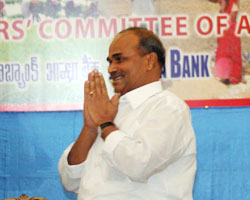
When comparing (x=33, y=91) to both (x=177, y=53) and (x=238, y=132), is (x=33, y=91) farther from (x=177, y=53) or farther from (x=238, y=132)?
(x=238, y=132)

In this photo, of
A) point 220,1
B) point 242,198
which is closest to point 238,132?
point 242,198

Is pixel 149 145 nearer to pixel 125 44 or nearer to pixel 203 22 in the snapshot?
pixel 125 44

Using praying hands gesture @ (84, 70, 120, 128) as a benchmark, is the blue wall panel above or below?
below

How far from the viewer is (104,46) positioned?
9.00 feet

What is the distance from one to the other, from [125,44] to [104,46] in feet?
3.66

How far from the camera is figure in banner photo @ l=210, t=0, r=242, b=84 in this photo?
2676 mm

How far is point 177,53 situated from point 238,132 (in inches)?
25.3

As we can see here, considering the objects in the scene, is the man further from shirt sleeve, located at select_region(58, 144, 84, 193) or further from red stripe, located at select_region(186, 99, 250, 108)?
red stripe, located at select_region(186, 99, 250, 108)

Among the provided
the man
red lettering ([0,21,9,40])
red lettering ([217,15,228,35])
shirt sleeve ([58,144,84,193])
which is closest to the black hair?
the man

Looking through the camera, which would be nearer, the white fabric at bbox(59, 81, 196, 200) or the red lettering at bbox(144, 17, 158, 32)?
the white fabric at bbox(59, 81, 196, 200)

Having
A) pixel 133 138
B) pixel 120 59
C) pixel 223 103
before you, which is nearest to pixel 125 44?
pixel 120 59

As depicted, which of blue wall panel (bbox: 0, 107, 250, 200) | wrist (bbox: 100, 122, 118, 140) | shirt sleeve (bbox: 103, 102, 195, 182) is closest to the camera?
shirt sleeve (bbox: 103, 102, 195, 182)

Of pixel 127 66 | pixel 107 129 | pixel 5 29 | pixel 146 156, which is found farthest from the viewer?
pixel 5 29

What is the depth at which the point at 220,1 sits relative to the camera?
271 cm
